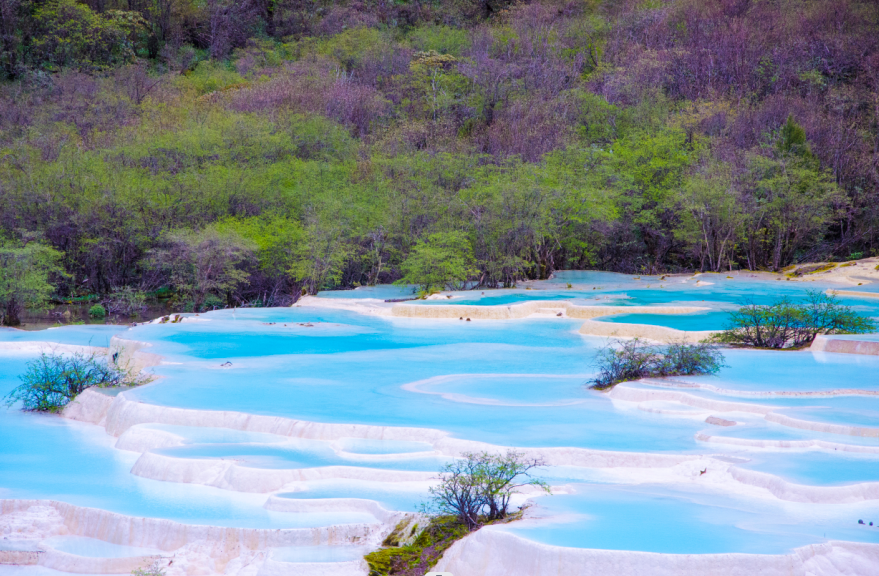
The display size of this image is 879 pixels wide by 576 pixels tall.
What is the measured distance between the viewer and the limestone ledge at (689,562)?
4605 millimetres

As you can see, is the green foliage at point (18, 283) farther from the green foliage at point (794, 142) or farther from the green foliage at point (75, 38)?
the green foliage at point (75, 38)

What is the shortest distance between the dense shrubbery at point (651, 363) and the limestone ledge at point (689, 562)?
572 cm

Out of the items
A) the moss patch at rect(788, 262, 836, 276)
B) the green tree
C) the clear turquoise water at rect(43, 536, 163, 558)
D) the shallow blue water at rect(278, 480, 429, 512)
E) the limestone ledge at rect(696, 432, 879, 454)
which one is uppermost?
the green tree

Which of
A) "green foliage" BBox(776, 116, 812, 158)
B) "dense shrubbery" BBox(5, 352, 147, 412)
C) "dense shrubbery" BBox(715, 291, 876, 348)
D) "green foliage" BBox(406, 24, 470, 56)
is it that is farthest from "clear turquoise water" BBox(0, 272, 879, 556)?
"green foliage" BBox(406, 24, 470, 56)

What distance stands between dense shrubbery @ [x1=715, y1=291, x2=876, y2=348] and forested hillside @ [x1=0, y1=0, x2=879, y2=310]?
9.13m

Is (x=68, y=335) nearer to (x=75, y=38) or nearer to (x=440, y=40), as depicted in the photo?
(x=75, y=38)

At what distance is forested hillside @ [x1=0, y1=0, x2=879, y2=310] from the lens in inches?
878

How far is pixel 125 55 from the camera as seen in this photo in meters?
42.1

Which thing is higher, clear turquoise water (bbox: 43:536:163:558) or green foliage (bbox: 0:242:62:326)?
green foliage (bbox: 0:242:62:326)

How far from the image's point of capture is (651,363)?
11.0 meters

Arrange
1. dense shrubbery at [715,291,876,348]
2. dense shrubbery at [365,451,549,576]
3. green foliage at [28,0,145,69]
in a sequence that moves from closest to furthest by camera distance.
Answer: dense shrubbery at [365,451,549,576] < dense shrubbery at [715,291,876,348] < green foliage at [28,0,145,69]

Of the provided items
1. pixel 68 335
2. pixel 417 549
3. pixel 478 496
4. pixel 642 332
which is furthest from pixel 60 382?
pixel 642 332

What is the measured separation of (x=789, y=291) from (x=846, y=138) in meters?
12.0

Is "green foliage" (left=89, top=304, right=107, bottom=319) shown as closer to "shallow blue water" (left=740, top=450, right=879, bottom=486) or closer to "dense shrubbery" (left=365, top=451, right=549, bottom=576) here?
"dense shrubbery" (left=365, top=451, right=549, bottom=576)
